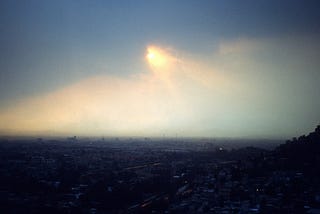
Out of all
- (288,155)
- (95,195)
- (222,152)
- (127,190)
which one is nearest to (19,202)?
(95,195)

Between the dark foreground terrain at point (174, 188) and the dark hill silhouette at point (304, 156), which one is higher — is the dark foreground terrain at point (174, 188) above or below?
below

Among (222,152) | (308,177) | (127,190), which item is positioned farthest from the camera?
(222,152)

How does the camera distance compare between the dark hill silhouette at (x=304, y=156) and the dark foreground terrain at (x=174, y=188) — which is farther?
the dark hill silhouette at (x=304, y=156)

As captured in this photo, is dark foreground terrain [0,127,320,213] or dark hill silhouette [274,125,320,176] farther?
dark hill silhouette [274,125,320,176]

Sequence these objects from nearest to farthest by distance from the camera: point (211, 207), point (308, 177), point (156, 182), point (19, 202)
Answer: point (211, 207)
point (19, 202)
point (308, 177)
point (156, 182)

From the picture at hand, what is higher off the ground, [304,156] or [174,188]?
[304,156]

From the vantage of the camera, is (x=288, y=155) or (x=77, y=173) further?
(x=77, y=173)

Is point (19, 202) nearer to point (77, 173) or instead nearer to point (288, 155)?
point (77, 173)

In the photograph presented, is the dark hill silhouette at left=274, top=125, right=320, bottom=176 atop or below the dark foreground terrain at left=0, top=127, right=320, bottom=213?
atop

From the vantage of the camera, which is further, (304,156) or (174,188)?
(304,156)

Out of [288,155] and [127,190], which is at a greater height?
[288,155]
